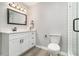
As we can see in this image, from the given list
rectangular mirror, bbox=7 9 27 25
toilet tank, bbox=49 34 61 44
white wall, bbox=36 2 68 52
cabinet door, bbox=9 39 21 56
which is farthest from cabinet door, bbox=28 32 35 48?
toilet tank, bbox=49 34 61 44

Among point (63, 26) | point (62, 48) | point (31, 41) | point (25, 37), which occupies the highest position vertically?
point (63, 26)

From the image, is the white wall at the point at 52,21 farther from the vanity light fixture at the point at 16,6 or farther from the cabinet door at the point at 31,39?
the vanity light fixture at the point at 16,6

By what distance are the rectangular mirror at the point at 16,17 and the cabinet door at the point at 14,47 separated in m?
0.60

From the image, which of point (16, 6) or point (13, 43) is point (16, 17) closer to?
point (16, 6)

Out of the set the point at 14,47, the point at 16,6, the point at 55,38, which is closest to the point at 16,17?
the point at 16,6

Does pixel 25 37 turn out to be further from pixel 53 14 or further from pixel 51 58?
pixel 51 58

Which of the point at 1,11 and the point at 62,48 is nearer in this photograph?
the point at 1,11

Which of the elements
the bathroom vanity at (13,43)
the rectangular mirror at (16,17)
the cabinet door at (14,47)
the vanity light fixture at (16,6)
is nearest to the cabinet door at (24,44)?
the bathroom vanity at (13,43)

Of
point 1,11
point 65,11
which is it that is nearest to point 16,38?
point 1,11

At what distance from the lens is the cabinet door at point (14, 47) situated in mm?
1853

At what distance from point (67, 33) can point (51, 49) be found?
84cm

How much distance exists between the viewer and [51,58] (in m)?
0.72

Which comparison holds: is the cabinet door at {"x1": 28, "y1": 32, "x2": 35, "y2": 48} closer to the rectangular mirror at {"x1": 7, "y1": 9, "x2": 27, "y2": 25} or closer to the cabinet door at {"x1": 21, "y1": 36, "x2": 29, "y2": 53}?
the cabinet door at {"x1": 21, "y1": 36, "x2": 29, "y2": 53}

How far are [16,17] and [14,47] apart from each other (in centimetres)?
95
